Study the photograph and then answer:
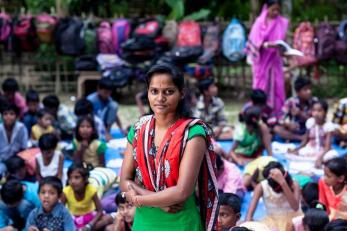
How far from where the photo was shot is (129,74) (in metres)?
8.48

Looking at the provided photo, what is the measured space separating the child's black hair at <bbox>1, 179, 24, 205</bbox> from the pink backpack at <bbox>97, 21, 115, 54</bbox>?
4.60m

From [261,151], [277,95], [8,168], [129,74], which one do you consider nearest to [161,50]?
[129,74]

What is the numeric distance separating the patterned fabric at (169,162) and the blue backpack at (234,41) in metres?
6.13

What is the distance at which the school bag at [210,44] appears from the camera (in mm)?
8305

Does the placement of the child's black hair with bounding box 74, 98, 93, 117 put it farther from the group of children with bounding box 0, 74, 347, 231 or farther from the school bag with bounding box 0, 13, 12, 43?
the school bag with bounding box 0, 13, 12, 43

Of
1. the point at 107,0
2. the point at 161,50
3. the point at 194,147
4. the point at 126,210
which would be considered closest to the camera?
the point at 194,147

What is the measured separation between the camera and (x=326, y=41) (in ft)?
26.6

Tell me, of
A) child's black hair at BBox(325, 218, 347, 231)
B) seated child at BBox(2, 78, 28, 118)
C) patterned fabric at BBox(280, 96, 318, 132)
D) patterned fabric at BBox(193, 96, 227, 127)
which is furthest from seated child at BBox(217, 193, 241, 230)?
seated child at BBox(2, 78, 28, 118)

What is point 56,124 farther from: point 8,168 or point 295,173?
point 295,173

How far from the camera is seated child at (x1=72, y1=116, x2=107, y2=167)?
206 inches

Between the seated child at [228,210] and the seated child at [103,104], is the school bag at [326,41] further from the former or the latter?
the seated child at [228,210]

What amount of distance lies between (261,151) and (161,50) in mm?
3198

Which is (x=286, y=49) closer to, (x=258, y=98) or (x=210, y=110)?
(x=258, y=98)

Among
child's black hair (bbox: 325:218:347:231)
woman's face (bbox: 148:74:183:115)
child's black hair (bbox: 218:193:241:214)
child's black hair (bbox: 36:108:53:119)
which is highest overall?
woman's face (bbox: 148:74:183:115)
